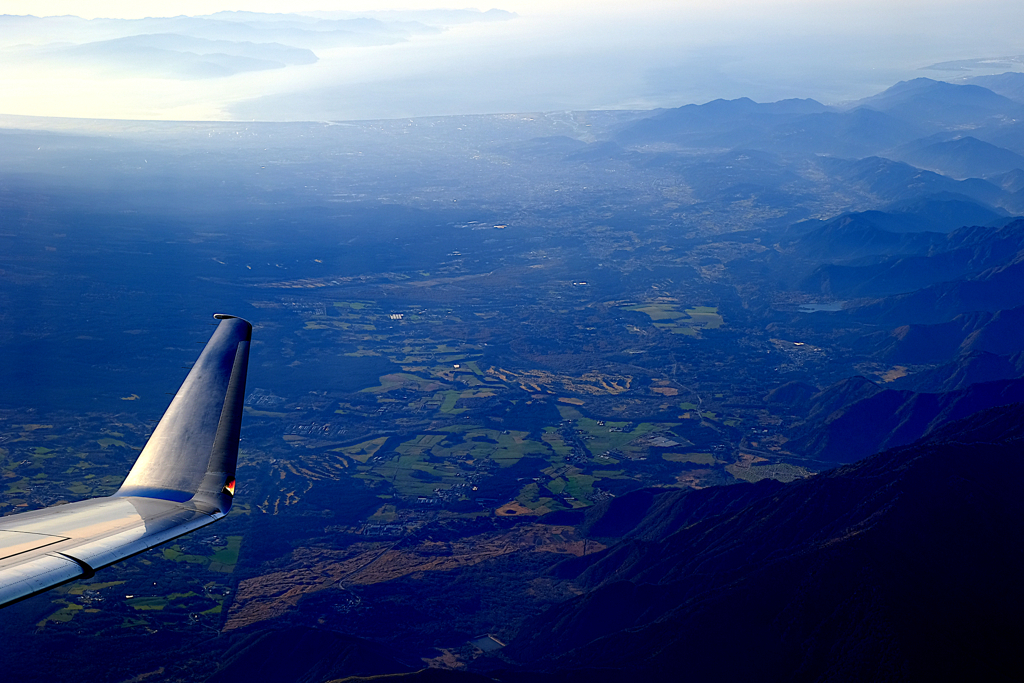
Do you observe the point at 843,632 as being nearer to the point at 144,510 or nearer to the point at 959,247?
the point at 144,510

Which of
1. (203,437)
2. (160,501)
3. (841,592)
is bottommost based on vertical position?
(841,592)

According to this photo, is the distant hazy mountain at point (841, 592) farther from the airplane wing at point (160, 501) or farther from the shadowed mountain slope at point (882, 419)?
the shadowed mountain slope at point (882, 419)

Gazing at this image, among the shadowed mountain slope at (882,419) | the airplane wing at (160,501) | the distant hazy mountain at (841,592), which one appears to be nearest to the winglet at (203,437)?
the airplane wing at (160,501)

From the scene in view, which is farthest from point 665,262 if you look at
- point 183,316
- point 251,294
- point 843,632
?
point 843,632

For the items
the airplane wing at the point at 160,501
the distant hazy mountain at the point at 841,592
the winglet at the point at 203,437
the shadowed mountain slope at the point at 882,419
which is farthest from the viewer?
the shadowed mountain slope at the point at 882,419

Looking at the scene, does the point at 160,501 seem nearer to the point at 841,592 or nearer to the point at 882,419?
the point at 841,592

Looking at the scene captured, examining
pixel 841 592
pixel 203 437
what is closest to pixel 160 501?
pixel 203 437

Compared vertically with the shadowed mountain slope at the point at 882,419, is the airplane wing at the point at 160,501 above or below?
above
